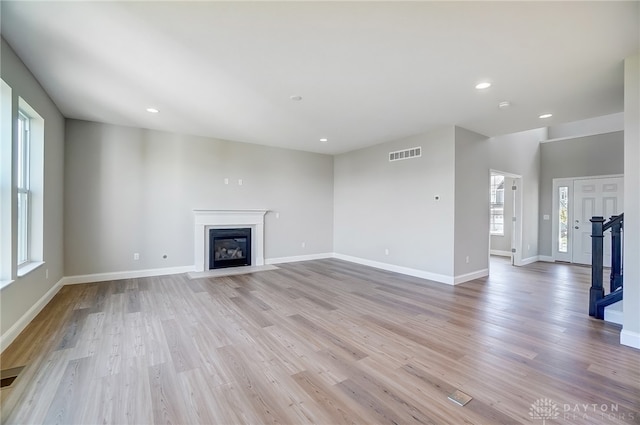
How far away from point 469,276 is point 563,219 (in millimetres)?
4180

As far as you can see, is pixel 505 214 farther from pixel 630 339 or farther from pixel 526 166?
pixel 630 339

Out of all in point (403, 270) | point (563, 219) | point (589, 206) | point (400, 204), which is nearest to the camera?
point (403, 270)

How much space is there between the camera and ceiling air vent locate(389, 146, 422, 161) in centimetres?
550

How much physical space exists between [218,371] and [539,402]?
7.54ft

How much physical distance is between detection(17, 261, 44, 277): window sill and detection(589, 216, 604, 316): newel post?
6443 millimetres

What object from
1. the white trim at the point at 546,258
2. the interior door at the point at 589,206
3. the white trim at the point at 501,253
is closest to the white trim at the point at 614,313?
the interior door at the point at 589,206

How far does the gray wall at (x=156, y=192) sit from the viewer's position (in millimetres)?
4883

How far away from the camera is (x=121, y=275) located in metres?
5.14

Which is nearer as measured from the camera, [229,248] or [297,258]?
[229,248]

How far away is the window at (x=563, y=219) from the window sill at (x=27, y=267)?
10214 millimetres

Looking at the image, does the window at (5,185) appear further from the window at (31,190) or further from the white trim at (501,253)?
the white trim at (501,253)

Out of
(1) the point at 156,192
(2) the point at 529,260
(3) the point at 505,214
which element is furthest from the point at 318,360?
(3) the point at 505,214

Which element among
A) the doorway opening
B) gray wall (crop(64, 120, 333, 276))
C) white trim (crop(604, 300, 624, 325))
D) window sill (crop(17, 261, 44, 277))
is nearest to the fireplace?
gray wall (crop(64, 120, 333, 276))

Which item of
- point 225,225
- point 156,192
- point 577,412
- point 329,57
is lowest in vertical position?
point 577,412
